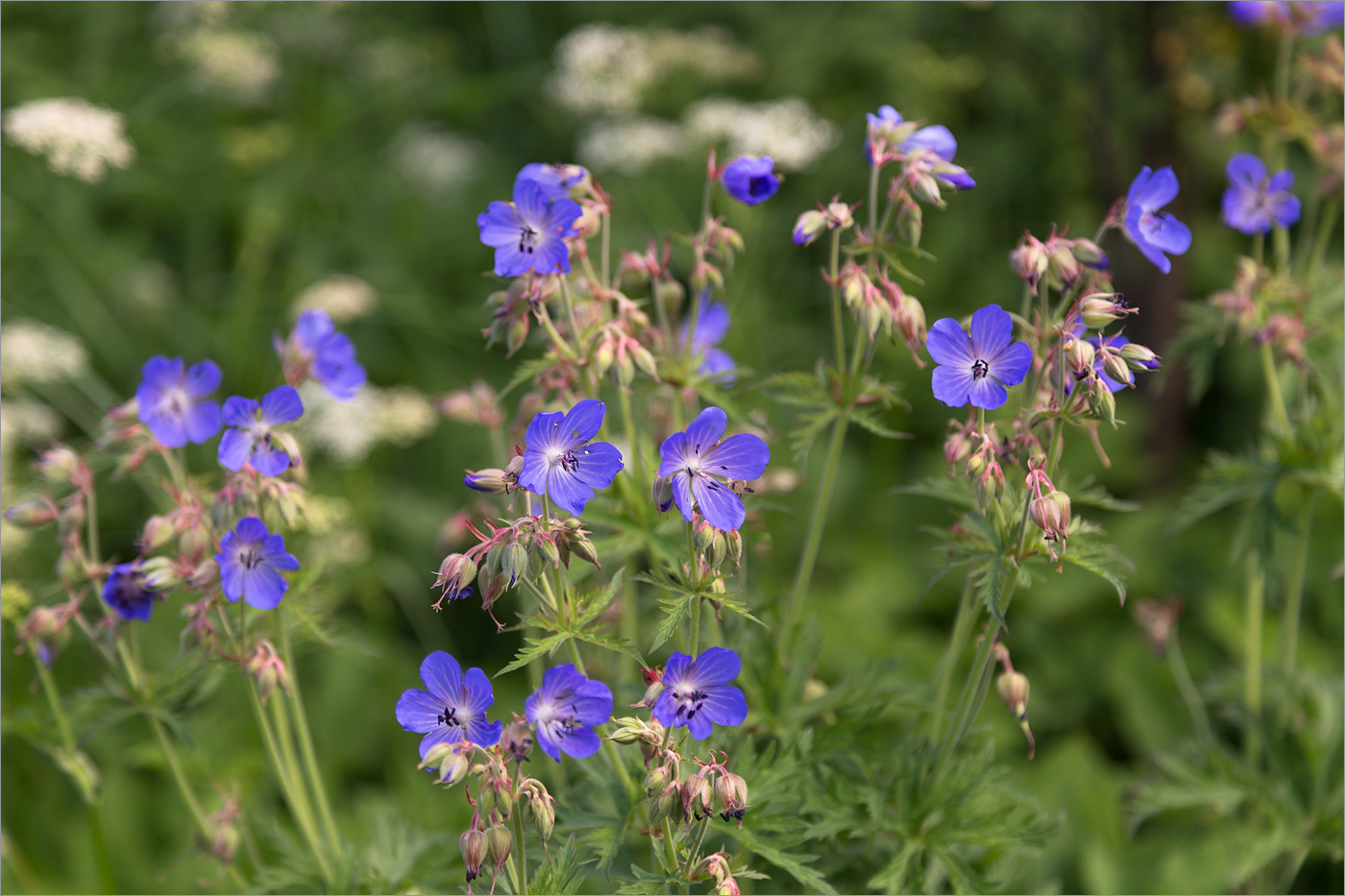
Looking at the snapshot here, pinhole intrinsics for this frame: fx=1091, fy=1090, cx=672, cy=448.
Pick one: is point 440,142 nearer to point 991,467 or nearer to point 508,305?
point 508,305

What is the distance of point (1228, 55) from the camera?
4.07m

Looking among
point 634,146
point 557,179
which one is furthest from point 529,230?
point 634,146

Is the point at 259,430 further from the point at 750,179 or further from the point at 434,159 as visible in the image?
the point at 434,159

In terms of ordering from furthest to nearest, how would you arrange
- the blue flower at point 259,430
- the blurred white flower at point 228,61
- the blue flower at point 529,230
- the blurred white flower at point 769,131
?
the blurred white flower at point 228,61 → the blurred white flower at point 769,131 → the blue flower at point 259,430 → the blue flower at point 529,230

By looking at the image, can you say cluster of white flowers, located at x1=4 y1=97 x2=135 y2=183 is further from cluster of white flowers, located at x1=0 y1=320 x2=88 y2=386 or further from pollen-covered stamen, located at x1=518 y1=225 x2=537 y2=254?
pollen-covered stamen, located at x1=518 y1=225 x2=537 y2=254

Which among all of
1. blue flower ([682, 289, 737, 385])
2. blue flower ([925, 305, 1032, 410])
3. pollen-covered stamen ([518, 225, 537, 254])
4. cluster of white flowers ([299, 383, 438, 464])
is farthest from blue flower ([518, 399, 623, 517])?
cluster of white flowers ([299, 383, 438, 464])

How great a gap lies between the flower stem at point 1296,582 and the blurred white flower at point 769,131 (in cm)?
182

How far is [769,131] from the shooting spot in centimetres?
361

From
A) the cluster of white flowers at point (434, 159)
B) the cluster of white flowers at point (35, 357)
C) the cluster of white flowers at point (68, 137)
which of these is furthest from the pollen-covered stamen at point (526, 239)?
the cluster of white flowers at point (434, 159)

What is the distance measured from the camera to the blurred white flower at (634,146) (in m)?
3.84

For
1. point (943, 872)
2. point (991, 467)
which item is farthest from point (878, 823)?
point (991, 467)

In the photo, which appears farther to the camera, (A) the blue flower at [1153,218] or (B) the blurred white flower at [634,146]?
(B) the blurred white flower at [634,146]

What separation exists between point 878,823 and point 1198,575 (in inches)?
87.4

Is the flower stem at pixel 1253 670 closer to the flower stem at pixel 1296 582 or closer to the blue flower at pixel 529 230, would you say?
the flower stem at pixel 1296 582
